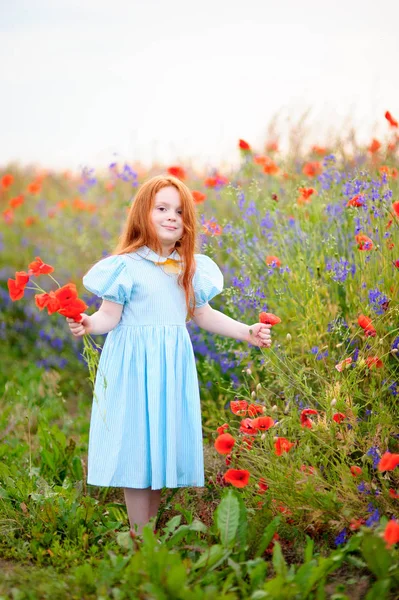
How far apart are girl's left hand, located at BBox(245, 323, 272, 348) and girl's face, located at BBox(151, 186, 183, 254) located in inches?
17.6

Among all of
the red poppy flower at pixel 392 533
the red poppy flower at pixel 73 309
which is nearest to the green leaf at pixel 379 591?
the red poppy flower at pixel 392 533

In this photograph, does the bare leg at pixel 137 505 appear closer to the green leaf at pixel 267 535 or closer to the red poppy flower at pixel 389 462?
the green leaf at pixel 267 535

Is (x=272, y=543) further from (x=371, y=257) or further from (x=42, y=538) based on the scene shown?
(x=371, y=257)

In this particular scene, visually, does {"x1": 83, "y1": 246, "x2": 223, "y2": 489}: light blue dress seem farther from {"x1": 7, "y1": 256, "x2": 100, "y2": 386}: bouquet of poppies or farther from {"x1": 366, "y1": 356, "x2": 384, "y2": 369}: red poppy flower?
{"x1": 366, "y1": 356, "x2": 384, "y2": 369}: red poppy flower

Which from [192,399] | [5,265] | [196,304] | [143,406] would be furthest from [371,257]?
[5,265]

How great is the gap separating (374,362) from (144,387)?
0.81 m

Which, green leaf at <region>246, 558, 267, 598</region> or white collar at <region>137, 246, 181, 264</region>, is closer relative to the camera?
green leaf at <region>246, 558, 267, 598</region>

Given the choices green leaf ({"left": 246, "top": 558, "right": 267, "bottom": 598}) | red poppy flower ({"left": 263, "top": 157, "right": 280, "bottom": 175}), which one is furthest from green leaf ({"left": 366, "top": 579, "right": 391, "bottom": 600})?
red poppy flower ({"left": 263, "top": 157, "right": 280, "bottom": 175})

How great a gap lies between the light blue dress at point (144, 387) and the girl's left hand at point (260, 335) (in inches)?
9.6

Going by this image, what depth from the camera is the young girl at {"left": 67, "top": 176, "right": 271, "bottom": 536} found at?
2477 millimetres

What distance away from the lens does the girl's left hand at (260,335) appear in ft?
8.45

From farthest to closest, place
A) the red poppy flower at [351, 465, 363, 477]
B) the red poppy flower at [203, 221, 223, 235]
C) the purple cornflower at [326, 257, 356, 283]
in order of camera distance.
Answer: the red poppy flower at [203, 221, 223, 235] < the purple cornflower at [326, 257, 356, 283] < the red poppy flower at [351, 465, 363, 477]

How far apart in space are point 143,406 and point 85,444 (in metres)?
1.02

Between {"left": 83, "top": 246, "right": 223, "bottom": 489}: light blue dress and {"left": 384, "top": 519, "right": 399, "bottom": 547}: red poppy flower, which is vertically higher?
{"left": 83, "top": 246, "right": 223, "bottom": 489}: light blue dress
